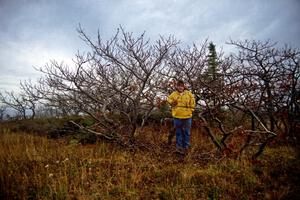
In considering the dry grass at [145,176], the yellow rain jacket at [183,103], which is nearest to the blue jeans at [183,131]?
the yellow rain jacket at [183,103]

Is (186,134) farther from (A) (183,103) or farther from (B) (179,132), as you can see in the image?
(A) (183,103)

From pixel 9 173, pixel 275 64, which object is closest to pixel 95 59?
pixel 9 173

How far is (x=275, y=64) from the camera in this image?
6.48m

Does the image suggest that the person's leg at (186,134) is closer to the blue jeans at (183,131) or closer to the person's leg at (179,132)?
the blue jeans at (183,131)

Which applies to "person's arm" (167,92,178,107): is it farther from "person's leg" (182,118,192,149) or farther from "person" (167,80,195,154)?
"person's leg" (182,118,192,149)

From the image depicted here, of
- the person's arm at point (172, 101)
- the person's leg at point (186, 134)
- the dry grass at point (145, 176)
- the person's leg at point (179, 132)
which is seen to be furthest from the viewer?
the person's leg at point (179, 132)

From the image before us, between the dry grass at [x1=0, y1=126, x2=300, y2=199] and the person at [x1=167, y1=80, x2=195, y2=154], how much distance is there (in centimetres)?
76

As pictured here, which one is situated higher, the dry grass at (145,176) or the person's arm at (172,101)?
the person's arm at (172,101)

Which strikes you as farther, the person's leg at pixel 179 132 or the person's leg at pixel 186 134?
the person's leg at pixel 179 132

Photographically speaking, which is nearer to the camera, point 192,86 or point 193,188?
point 193,188

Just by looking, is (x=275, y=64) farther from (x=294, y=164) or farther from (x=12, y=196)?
(x=12, y=196)

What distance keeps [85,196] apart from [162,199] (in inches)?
50.4

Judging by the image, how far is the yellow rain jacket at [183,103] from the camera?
259 inches

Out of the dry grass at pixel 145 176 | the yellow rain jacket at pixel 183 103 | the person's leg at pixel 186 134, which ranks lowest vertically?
the dry grass at pixel 145 176
